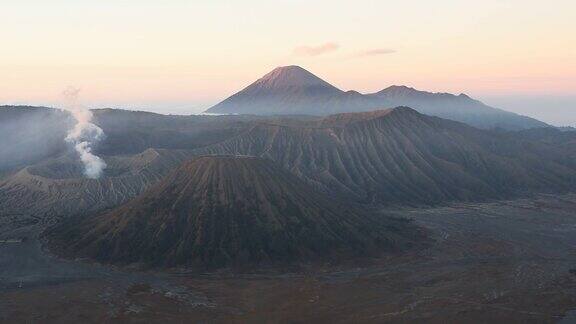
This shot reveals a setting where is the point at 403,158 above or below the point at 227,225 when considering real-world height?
above

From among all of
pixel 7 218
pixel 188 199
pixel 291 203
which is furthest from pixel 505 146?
pixel 7 218

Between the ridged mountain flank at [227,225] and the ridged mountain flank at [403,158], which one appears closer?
the ridged mountain flank at [227,225]

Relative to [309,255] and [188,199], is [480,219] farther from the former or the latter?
[188,199]

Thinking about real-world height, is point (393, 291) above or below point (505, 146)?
below

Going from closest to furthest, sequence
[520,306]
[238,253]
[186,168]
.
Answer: [520,306] → [238,253] → [186,168]

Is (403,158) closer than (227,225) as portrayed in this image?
No

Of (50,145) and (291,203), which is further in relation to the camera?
(50,145)

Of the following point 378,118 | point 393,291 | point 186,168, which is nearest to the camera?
point 393,291

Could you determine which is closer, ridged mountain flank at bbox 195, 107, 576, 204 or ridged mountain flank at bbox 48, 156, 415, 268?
ridged mountain flank at bbox 48, 156, 415, 268
